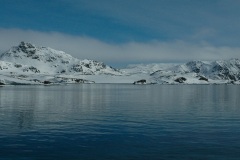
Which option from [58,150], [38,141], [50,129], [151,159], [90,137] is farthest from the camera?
[50,129]

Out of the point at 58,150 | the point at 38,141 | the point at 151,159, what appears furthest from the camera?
the point at 38,141

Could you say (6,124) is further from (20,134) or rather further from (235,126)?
(235,126)

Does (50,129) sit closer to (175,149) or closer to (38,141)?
(38,141)

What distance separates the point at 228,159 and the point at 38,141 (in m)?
18.6

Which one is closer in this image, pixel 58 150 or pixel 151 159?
pixel 151 159

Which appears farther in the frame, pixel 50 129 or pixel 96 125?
pixel 96 125

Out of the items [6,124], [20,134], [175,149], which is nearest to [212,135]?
[175,149]

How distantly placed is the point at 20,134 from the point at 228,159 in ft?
75.5

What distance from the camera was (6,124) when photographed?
170 ft

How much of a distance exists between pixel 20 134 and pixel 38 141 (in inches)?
200

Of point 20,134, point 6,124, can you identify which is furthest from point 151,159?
point 6,124

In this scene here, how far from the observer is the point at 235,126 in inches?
1999

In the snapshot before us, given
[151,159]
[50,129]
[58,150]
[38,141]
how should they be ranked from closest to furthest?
[151,159] → [58,150] → [38,141] → [50,129]

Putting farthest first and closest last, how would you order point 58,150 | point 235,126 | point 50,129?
point 235,126
point 50,129
point 58,150
